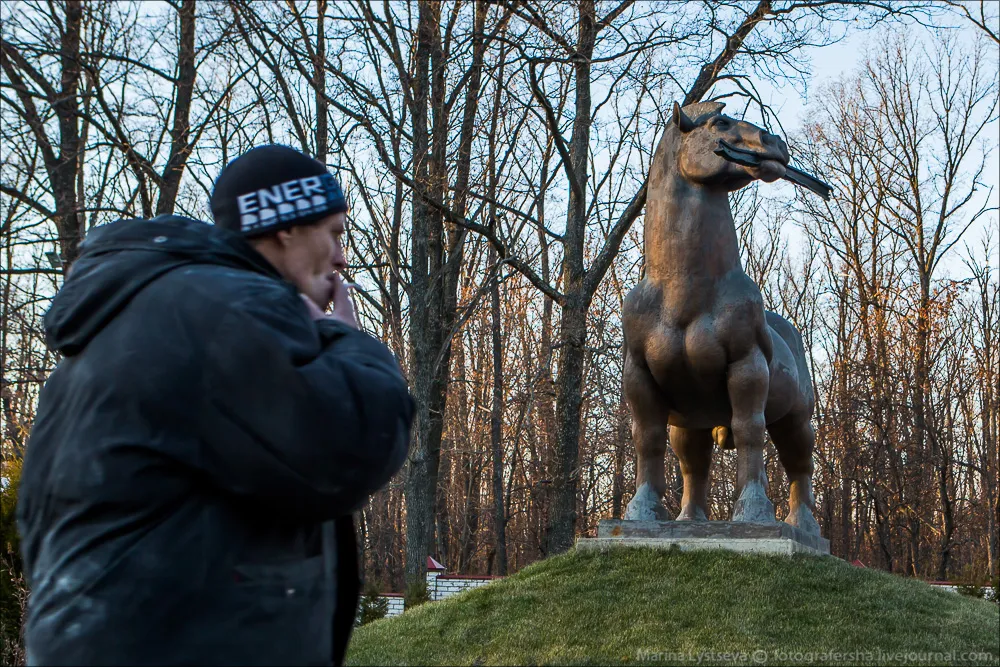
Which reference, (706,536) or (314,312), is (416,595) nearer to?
(706,536)

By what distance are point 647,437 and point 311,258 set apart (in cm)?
645

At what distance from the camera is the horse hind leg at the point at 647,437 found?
8242 millimetres

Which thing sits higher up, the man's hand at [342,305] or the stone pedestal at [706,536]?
the man's hand at [342,305]

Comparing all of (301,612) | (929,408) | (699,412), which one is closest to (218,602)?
(301,612)

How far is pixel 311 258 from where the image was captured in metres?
2.16

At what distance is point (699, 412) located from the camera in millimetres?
8484

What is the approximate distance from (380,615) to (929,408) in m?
19.4

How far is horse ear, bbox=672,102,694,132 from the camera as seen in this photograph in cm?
820

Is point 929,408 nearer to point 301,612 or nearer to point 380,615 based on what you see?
point 380,615

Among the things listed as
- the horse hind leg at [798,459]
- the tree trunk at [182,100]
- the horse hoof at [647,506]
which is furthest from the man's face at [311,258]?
the tree trunk at [182,100]

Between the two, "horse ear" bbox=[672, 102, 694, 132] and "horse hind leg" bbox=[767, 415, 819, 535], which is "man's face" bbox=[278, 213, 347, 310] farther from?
"horse hind leg" bbox=[767, 415, 819, 535]

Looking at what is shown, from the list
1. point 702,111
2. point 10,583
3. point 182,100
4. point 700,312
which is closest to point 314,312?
point 700,312

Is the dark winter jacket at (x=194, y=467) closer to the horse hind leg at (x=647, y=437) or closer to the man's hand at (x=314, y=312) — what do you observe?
the man's hand at (x=314, y=312)

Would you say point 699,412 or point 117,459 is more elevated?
point 699,412
